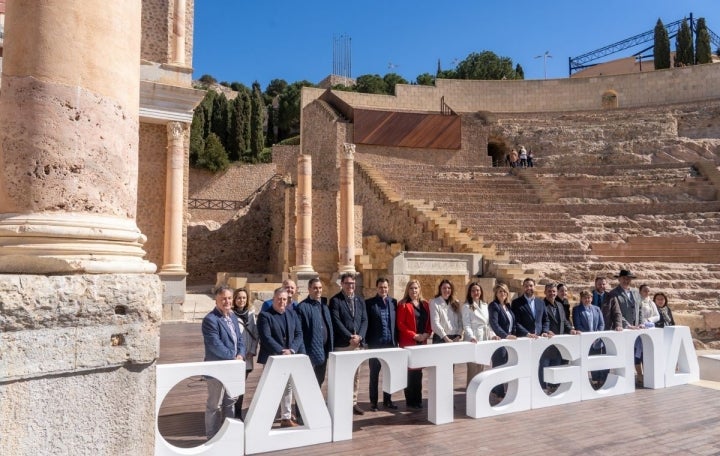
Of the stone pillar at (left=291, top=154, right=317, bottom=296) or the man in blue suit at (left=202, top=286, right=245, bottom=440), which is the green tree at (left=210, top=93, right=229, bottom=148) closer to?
the stone pillar at (left=291, top=154, right=317, bottom=296)

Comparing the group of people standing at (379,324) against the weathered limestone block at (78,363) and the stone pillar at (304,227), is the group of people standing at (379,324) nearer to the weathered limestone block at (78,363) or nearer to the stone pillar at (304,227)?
the weathered limestone block at (78,363)

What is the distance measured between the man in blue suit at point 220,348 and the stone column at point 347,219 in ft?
39.2

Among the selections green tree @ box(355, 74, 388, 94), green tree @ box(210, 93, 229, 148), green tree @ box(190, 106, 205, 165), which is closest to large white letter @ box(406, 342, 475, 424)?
green tree @ box(190, 106, 205, 165)

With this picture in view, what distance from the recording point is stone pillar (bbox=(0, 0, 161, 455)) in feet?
9.18

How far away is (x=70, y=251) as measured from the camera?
304 cm

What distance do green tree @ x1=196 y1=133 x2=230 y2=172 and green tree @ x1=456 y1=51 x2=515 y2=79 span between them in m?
24.2

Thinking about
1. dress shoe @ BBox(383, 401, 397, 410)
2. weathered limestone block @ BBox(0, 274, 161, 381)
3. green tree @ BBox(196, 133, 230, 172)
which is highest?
green tree @ BBox(196, 133, 230, 172)

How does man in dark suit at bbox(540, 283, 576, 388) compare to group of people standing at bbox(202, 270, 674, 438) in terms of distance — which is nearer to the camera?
group of people standing at bbox(202, 270, 674, 438)

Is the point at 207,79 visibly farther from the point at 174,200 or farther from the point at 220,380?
the point at 220,380

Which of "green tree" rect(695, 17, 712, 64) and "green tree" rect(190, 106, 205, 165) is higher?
"green tree" rect(695, 17, 712, 64)

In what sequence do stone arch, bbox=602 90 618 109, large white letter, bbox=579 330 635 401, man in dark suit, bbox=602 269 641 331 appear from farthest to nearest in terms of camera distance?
1. stone arch, bbox=602 90 618 109
2. man in dark suit, bbox=602 269 641 331
3. large white letter, bbox=579 330 635 401

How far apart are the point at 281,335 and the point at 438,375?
1.52 m

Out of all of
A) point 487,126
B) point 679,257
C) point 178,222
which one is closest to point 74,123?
point 178,222

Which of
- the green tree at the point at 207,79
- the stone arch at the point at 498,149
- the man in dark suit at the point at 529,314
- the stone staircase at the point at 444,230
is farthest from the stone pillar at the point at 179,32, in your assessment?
the green tree at the point at 207,79
